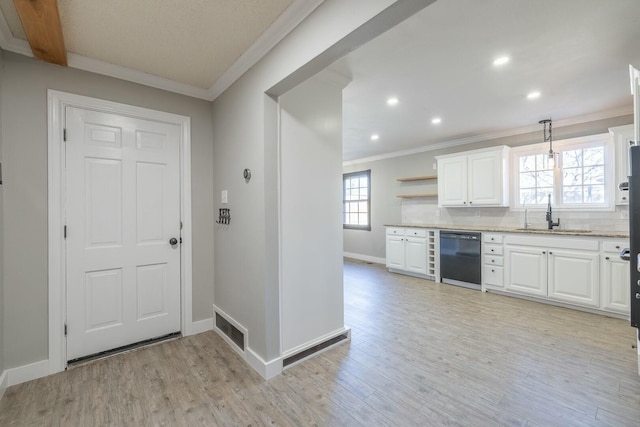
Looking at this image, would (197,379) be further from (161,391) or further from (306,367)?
(306,367)

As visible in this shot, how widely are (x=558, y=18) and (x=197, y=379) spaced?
3.58 meters

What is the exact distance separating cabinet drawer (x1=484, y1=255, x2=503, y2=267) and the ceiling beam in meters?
5.11

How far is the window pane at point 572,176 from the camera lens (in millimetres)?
3947

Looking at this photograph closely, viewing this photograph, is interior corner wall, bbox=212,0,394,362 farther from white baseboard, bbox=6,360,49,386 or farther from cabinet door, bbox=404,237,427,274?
cabinet door, bbox=404,237,427,274

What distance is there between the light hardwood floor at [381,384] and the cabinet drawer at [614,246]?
816mm

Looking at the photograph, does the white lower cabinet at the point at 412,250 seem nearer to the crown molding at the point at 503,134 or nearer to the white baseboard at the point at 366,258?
the white baseboard at the point at 366,258

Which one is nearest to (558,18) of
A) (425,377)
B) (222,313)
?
(425,377)

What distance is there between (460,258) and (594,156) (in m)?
2.24

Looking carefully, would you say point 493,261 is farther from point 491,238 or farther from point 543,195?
point 543,195

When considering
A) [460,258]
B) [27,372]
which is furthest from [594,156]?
[27,372]

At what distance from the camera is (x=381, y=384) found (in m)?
2.00

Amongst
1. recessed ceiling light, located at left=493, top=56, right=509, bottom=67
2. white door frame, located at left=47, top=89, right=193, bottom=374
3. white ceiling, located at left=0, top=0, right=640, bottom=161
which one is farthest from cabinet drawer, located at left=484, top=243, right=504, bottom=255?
white door frame, located at left=47, top=89, right=193, bottom=374

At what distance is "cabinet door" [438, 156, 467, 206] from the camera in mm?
4746

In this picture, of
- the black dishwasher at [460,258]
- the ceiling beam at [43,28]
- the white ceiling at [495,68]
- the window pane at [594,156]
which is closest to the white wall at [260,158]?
the white ceiling at [495,68]
